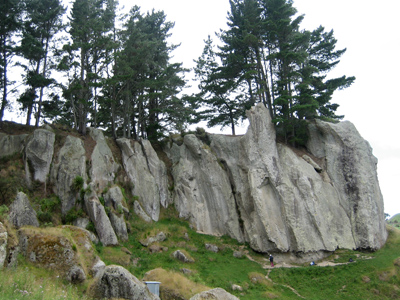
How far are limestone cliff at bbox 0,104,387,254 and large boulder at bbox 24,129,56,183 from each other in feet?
0.25

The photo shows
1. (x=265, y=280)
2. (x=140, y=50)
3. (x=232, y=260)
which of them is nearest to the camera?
(x=265, y=280)

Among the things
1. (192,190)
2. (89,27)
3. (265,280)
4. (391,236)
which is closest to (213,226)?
(192,190)

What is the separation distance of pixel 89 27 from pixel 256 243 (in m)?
26.9

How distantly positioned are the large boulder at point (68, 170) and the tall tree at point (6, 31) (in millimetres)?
8358

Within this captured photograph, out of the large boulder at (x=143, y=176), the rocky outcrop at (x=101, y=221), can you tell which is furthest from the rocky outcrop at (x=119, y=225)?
the large boulder at (x=143, y=176)

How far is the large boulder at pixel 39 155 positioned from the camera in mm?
25500

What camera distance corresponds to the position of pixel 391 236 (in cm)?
3089

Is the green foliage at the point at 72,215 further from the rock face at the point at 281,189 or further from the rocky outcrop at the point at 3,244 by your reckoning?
the rocky outcrop at the point at 3,244

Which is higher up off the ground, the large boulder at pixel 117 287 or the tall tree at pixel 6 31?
the tall tree at pixel 6 31

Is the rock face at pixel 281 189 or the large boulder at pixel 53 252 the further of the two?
the rock face at pixel 281 189

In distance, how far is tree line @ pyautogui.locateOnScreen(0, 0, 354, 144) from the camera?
103 ft

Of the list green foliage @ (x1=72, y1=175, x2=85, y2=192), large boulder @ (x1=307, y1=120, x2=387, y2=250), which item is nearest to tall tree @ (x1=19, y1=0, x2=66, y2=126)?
green foliage @ (x1=72, y1=175, x2=85, y2=192)

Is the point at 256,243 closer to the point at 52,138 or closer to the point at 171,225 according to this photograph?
the point at 171,225

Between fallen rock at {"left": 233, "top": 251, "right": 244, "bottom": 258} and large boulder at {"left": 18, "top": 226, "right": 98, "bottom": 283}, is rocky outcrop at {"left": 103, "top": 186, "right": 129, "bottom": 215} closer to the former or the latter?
fallen rock at {"left": 233, "top": 251, "right": 244, "bottom": 258}
